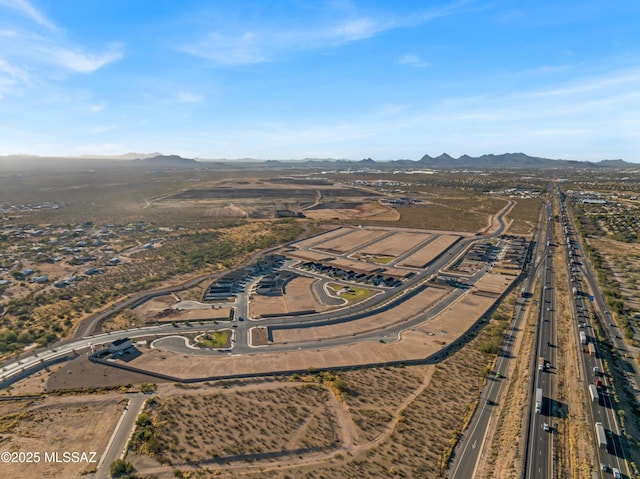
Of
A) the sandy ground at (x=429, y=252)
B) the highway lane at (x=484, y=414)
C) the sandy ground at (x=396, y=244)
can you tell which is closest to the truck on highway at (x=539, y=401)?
the highway lane at (x=484, y=414)

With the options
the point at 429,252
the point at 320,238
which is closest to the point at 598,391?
the point at 429,252

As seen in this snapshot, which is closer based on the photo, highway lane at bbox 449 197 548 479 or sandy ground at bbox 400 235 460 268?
highway lane at bbox 449 197 548 479

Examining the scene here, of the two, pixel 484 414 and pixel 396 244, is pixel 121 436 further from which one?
pixel 396 244

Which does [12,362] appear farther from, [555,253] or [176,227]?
[555,253]

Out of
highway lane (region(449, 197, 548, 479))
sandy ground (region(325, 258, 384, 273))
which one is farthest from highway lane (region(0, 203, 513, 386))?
highway lane (region(449, 197, 548, 479))

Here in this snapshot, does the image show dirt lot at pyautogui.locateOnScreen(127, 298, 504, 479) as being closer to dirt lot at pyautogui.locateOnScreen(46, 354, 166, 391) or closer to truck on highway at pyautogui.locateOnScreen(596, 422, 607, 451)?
dirt lot at pyautogui.locateOnScreen(46, 354, 166, 391)

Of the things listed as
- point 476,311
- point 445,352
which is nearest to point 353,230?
point 476,311
